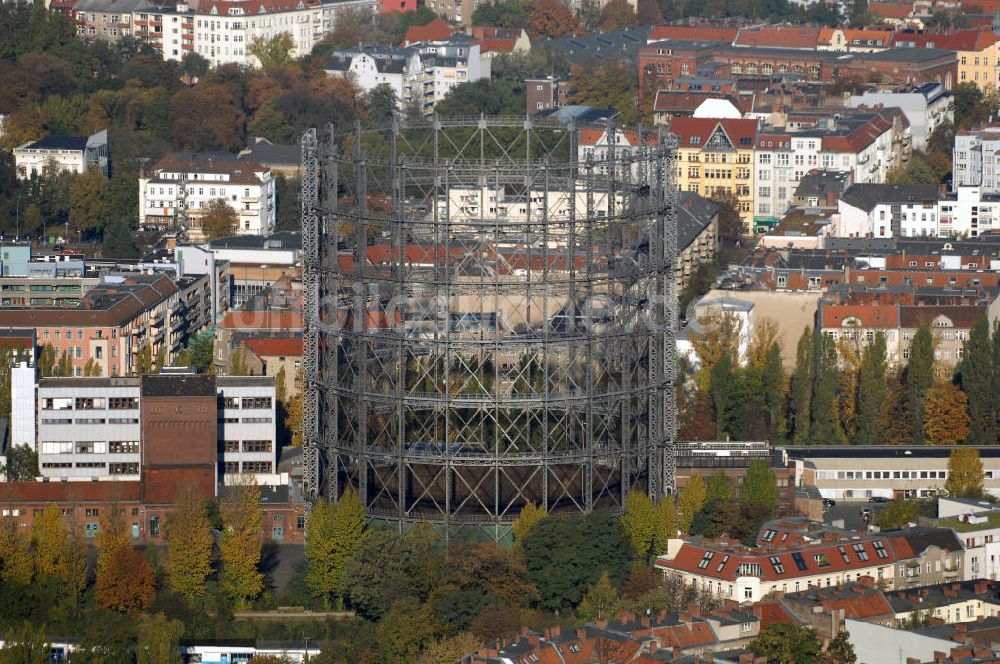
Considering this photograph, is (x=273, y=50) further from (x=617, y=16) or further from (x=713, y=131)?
(x=713, y=131)

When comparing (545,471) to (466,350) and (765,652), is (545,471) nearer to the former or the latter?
(466,350)

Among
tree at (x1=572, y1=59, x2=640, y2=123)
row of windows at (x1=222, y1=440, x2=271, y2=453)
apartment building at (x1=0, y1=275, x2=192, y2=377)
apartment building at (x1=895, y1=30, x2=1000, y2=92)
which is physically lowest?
row of windows at (x1=222, y1=440, x2=271, y2=453)

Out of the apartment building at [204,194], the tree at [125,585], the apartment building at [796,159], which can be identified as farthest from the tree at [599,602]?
the apartment building at [796,159]

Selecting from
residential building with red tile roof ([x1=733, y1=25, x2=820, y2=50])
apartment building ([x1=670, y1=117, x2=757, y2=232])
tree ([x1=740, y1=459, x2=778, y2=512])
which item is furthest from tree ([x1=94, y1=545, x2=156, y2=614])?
residential building with red tile roof ([x1=733, y1=25, x2=820, y2=50])

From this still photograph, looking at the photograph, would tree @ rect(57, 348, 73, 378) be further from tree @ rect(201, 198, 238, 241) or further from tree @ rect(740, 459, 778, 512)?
tree @ rect(740, 459, 778, 512)

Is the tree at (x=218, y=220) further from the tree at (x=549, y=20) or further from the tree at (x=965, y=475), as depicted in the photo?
the tree at (x=549, y=20)

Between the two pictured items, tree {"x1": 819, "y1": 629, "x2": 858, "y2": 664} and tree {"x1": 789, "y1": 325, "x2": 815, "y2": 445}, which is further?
tree {"x1": 789, "y1": 325, "x2": 815, "y2": 445}

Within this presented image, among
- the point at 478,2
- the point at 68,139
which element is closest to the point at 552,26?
the point at 478,2
